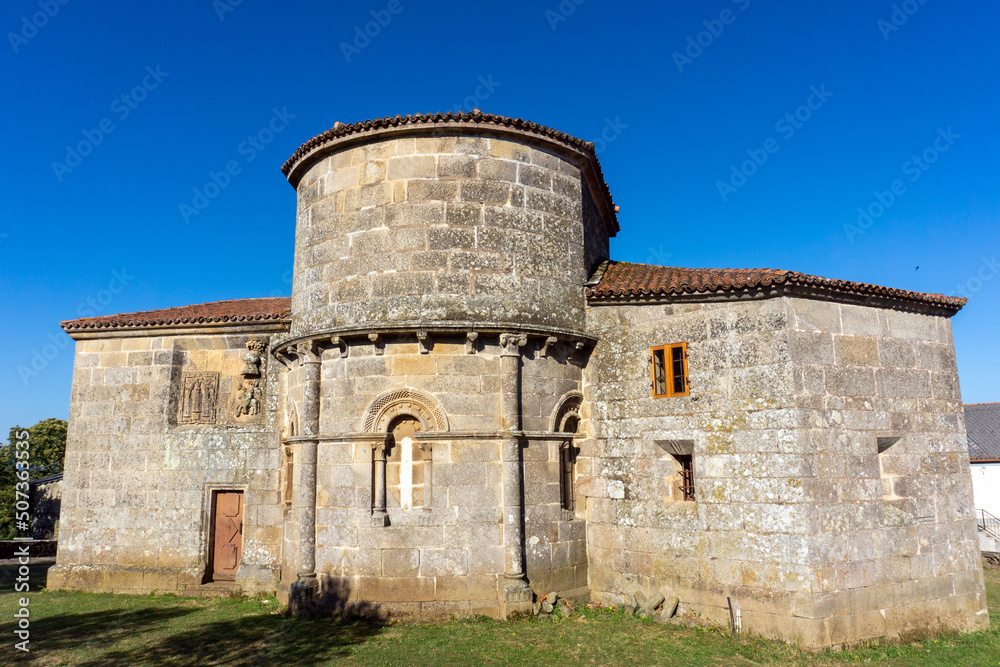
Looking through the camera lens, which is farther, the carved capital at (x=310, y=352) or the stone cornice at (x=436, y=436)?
the carved capital at (x=310, y=352)

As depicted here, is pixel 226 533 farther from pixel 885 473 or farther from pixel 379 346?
pixel 885 473

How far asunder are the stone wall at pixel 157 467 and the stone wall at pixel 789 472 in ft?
21.4

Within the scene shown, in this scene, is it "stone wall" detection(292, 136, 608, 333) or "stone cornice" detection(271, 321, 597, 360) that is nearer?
"stone cornice" detection(271, 321, 597, 360)

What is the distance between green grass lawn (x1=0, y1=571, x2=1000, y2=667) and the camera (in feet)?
27.1

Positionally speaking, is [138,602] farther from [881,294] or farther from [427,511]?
[881,294]

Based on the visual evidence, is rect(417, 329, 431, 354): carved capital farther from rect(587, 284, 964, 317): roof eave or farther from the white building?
the white building

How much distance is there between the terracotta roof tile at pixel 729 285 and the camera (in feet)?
30.8

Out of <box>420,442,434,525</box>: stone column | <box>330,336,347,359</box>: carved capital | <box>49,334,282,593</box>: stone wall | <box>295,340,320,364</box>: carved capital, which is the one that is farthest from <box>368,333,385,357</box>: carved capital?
<box>49,334,282,593</box>: stone wall

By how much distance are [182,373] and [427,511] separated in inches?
276

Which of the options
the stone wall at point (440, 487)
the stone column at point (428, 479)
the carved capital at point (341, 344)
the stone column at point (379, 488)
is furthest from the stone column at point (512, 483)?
the carved capital at point (341, 344)

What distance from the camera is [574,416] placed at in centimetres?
1109

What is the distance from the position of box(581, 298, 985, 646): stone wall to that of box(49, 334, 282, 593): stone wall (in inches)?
257

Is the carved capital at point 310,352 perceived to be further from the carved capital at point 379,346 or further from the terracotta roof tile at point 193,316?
the terracotta roof tile at point 193,316

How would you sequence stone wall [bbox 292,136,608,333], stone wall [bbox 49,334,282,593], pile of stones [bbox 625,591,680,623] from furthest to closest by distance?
stone wall [bbox 49,334,282,593], stone wall [bbox 292,136,608,333], pile of stones [bbox 625,591,680,623]
